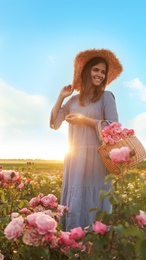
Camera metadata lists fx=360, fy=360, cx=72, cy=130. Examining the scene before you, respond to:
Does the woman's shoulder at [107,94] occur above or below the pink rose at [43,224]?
above

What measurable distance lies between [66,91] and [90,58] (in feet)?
1.32

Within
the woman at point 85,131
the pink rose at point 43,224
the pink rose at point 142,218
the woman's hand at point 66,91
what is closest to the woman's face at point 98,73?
the woman at point 85,131

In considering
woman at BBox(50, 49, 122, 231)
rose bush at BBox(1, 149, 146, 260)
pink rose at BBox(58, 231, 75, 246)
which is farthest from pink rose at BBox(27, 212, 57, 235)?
woman at BBox(50, 49, 122, 231)

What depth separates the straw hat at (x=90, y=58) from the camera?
11.6 feet

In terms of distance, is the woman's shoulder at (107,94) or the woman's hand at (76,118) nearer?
the woman's hand at (76,118)

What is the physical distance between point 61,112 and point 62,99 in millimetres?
131

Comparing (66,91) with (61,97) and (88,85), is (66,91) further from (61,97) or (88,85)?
(88,85)

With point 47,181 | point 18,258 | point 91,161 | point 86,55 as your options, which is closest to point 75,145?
point 91,161

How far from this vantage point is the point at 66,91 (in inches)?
138

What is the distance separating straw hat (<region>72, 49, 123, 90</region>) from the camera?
3.52m

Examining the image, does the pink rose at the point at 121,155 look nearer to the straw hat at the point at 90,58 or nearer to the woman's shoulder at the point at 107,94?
the woman's shoulder at the point at 107,94

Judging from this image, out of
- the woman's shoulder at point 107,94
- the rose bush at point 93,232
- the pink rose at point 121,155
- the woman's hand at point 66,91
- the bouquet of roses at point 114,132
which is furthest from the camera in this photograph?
the woman's hand at point 66,91

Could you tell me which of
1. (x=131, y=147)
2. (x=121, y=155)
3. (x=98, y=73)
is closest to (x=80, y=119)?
(x=98, y=73)

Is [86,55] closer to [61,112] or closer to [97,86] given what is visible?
[97,86]
